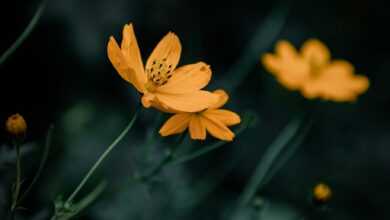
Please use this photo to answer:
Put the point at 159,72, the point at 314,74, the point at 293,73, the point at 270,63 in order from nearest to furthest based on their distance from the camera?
the point at 159,72, the point at 270,63, the point at 293,73, the point at 314,74

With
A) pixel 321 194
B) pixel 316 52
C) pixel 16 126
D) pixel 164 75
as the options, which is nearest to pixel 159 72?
pixel 164 75

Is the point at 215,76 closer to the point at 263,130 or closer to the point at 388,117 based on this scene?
the point at 263,130

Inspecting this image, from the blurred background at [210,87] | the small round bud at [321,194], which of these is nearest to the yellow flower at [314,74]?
the blurred background at [210,87]

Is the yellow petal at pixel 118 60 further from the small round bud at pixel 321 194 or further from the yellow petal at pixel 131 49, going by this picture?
the small round bud at pixel 321 194

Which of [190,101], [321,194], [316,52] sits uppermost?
[316,52]

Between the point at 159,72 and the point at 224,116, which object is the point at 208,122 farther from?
the point at 159,72

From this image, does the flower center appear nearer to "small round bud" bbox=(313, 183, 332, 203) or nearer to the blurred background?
the blurred background

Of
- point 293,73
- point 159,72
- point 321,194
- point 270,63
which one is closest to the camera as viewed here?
point 159,72
